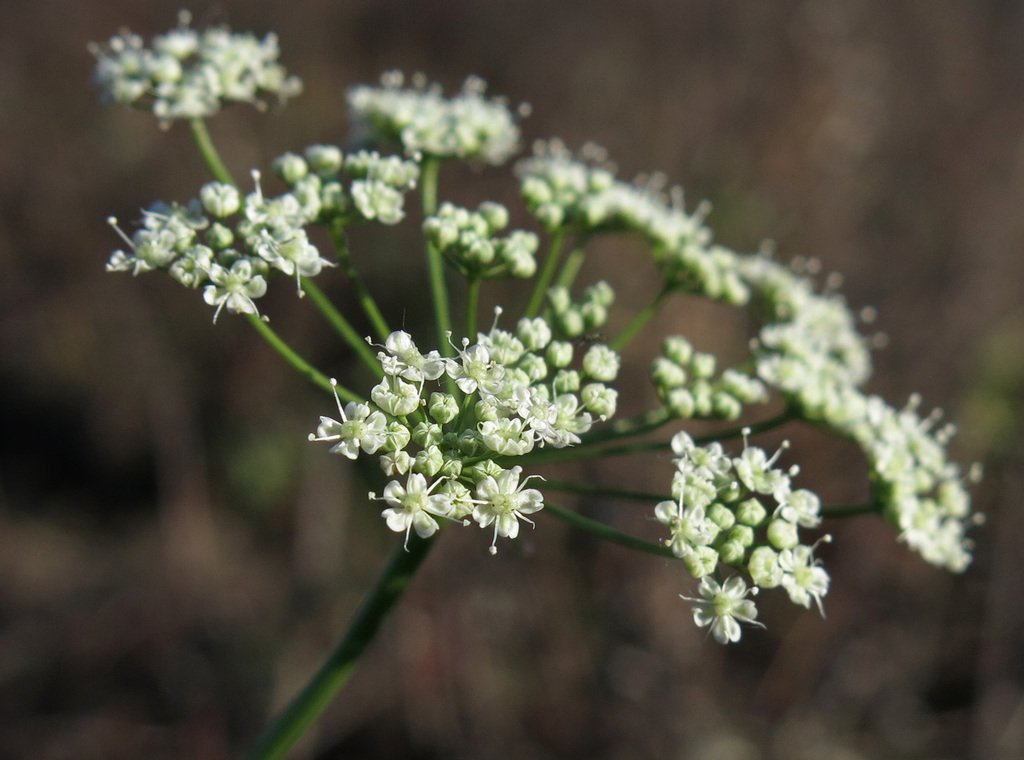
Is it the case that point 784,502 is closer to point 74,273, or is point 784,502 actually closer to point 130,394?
point 130,394

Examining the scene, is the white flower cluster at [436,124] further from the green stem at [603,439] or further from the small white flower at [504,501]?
the small white flower at [504,501]

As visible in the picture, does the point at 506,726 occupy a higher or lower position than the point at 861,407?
lower

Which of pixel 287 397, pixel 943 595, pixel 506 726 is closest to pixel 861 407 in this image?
pixel 506 726

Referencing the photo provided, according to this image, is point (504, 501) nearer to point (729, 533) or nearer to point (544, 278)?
point (729, 533)

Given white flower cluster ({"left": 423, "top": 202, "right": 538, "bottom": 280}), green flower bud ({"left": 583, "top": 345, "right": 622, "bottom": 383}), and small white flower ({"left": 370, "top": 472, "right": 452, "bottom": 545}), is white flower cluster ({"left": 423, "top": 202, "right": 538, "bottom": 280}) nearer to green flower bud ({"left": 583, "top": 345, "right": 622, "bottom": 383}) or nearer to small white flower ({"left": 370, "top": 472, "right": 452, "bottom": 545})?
green flower bud ({"left": 583, "top": 345, "right": 622, "bottom": 383})

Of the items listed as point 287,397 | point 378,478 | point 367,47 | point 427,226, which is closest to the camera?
point 427,226

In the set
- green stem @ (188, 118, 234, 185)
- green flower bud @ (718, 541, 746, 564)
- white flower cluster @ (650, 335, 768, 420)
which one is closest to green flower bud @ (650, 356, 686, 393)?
white flower cluster @ (650, 335, 768, 420)

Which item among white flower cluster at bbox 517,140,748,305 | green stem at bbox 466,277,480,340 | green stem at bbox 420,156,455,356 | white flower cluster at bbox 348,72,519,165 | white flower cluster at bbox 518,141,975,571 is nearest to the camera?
green stem at bbox 420,156,455,356
